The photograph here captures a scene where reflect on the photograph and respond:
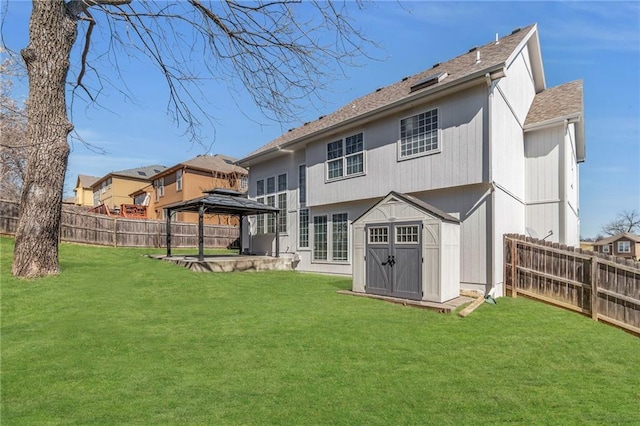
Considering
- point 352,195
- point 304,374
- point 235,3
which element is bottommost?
point 304,374

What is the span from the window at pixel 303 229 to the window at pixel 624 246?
51.2 m

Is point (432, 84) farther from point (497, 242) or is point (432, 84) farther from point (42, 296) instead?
point (42, 296)

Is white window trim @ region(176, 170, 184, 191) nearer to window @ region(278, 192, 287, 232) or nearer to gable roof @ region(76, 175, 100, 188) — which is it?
window @ region(278, 192, 287, 232)

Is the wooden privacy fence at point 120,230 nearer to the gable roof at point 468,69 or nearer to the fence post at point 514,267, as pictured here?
the gable roof at point 468,69

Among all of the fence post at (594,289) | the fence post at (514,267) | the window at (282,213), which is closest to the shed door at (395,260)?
the fence post at (514,267)

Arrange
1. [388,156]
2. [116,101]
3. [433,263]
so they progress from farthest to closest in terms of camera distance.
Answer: [388,156]
[433,263]
[116,101]

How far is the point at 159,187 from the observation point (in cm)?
2936

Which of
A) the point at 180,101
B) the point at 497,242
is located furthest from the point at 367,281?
the point at 180,101

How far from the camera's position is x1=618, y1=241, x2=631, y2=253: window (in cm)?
4512

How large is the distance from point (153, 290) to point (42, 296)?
2260 millimetres

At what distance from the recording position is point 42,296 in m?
7.09

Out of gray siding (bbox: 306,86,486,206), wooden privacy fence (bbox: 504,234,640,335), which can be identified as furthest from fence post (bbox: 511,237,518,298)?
gray siding (bbox: 306,86,486,206)

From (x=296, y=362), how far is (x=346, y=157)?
32.1ft

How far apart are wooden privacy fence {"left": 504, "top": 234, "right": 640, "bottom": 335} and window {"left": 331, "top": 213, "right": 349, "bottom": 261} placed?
573 cm
